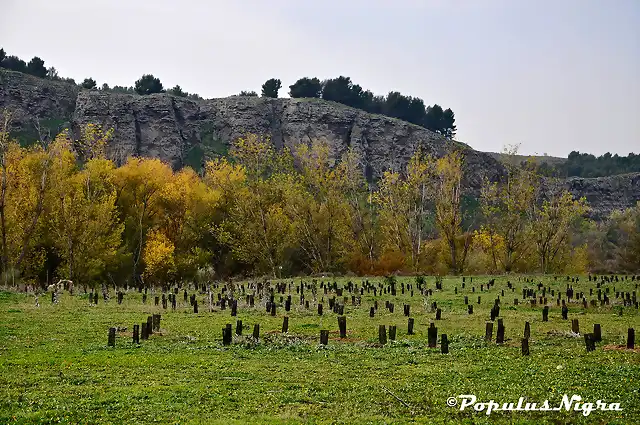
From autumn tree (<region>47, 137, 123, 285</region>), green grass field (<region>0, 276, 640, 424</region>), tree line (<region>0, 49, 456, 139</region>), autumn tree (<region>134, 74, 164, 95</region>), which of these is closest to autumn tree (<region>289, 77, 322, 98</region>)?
tree line (<region>0, 49, 456, 139</region>)

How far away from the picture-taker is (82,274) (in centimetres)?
5250

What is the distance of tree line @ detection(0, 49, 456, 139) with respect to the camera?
149875 millimetres

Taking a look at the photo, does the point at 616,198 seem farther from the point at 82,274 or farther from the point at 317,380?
the point at 317,380

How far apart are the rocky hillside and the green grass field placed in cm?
9933

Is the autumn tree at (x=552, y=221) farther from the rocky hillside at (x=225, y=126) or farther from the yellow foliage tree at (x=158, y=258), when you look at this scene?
the rocky hillside at (x=225, y=126)

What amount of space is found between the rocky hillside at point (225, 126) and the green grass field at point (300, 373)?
99.3m

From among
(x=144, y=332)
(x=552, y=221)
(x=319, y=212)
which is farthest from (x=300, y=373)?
(x=552, y=221)

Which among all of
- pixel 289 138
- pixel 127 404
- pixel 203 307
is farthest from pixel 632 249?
pixel 289 138

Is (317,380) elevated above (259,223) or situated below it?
below

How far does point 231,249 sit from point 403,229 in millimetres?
18717

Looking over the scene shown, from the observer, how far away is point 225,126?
137 metres

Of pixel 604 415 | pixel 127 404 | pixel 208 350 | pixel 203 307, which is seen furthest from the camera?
pixel 203 307

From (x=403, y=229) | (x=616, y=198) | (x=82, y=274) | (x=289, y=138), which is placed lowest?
(x=82, y=274)

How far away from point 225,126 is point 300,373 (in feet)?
417
